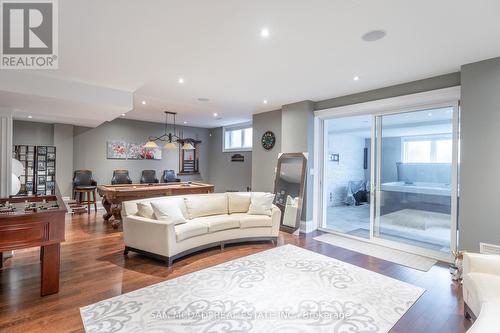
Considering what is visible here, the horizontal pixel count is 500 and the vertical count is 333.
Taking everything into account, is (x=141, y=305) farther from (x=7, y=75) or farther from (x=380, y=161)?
(x=380, y=161)

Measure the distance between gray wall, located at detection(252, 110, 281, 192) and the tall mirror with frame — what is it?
0.44m

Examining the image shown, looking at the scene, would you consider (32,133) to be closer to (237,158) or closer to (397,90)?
(237,158)

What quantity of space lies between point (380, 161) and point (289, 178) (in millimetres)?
1843

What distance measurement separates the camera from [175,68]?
3.58m

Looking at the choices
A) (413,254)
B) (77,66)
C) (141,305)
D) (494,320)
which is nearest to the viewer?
(494,320)

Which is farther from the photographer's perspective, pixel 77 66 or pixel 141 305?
pixel 77 66

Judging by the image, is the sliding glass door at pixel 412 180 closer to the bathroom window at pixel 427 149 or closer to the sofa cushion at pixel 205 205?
the bathroom window at pixel 427 149

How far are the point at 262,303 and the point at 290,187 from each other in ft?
10.7

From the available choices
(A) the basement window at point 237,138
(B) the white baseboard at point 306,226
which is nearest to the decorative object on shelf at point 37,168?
(A) the basement window at point 237,138

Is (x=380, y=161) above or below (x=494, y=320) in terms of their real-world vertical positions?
above

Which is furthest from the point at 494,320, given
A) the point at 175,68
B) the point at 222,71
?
the point at 175,68

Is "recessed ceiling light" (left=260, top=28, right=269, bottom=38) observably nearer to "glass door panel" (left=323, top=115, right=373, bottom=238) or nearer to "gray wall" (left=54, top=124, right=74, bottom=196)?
"glass door panel" (left=323, top=115, right=373, bottom=238)

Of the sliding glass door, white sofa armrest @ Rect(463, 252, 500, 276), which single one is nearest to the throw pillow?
the sliding glass door

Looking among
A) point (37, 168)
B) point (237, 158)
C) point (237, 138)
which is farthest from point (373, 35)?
point (37, 168)
